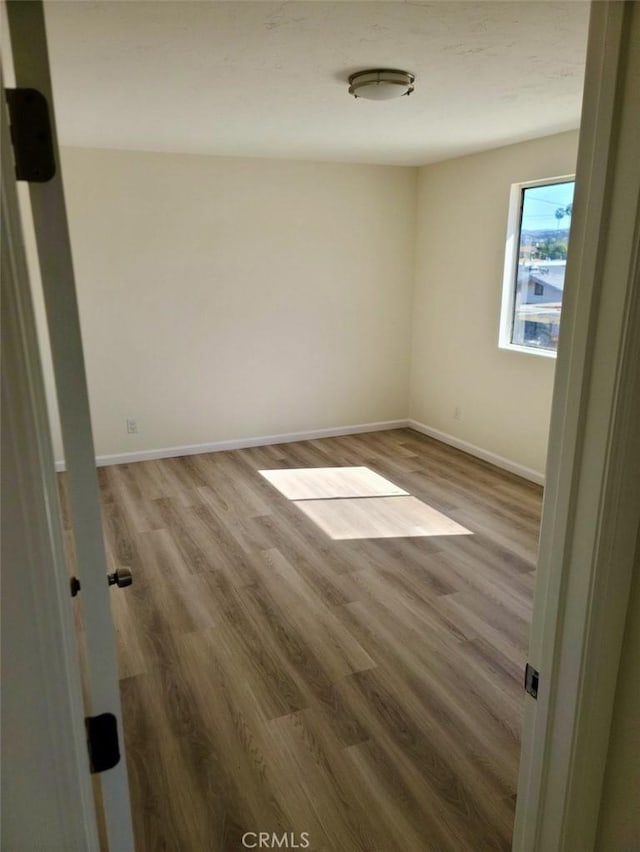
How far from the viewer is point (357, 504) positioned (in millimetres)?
4109

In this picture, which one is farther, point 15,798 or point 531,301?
point 531,301

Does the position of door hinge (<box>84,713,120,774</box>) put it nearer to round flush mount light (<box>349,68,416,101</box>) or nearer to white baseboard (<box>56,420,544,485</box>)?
round flush mount light (<box>349,68,416,101</box>)

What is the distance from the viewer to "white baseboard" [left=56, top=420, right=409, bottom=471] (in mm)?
4918

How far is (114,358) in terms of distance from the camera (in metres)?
4.68

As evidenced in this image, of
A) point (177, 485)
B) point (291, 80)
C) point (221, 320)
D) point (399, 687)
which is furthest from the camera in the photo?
point (221, 320)

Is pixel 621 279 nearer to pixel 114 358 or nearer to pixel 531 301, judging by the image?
pixel 531 301

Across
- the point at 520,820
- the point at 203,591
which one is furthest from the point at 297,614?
the point at 520,820

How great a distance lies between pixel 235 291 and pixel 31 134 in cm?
444

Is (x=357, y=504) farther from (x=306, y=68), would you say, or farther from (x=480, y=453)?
(x=306, y=68)

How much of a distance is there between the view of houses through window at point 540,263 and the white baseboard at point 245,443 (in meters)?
1.72

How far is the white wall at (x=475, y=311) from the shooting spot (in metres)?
4.36

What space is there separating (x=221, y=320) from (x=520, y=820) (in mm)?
4327

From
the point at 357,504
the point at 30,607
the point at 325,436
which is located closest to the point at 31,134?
the point at 30,607

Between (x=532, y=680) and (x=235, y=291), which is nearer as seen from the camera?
(x=532, y=680)
